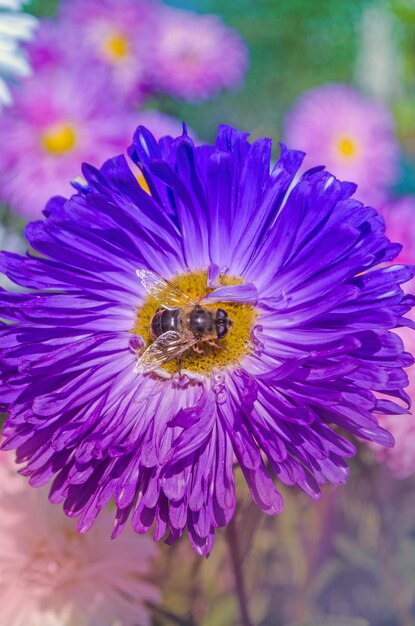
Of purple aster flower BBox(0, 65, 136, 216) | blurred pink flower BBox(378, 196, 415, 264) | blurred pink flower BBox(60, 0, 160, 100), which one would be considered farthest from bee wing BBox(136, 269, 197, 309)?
blurred pink flower BBox(60, 0, 160, 100)

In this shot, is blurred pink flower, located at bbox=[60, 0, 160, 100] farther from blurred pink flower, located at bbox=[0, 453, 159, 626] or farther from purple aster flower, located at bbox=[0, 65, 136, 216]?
blurred pink flower, located at bbox=[0, 453, 159, 626]

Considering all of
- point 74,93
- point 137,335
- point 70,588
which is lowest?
point 70,588

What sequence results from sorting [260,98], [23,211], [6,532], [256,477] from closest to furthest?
[256,477], [6,532], [23,211], [260,98]

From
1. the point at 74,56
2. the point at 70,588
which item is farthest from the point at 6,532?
the point at 74,56

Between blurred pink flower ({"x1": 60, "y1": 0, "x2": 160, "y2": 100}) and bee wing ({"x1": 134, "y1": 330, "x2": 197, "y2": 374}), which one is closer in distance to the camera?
bee wing ({"x1": 134, "y1": 330, "x2": 197, "y2": 374})

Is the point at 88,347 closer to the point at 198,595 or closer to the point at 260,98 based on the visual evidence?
the point at 198,595

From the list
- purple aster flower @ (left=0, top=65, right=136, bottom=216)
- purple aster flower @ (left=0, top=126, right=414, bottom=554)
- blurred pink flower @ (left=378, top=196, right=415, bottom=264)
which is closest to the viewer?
purple aster flower @ (left=0, top=126, right=414, bottom=554)
